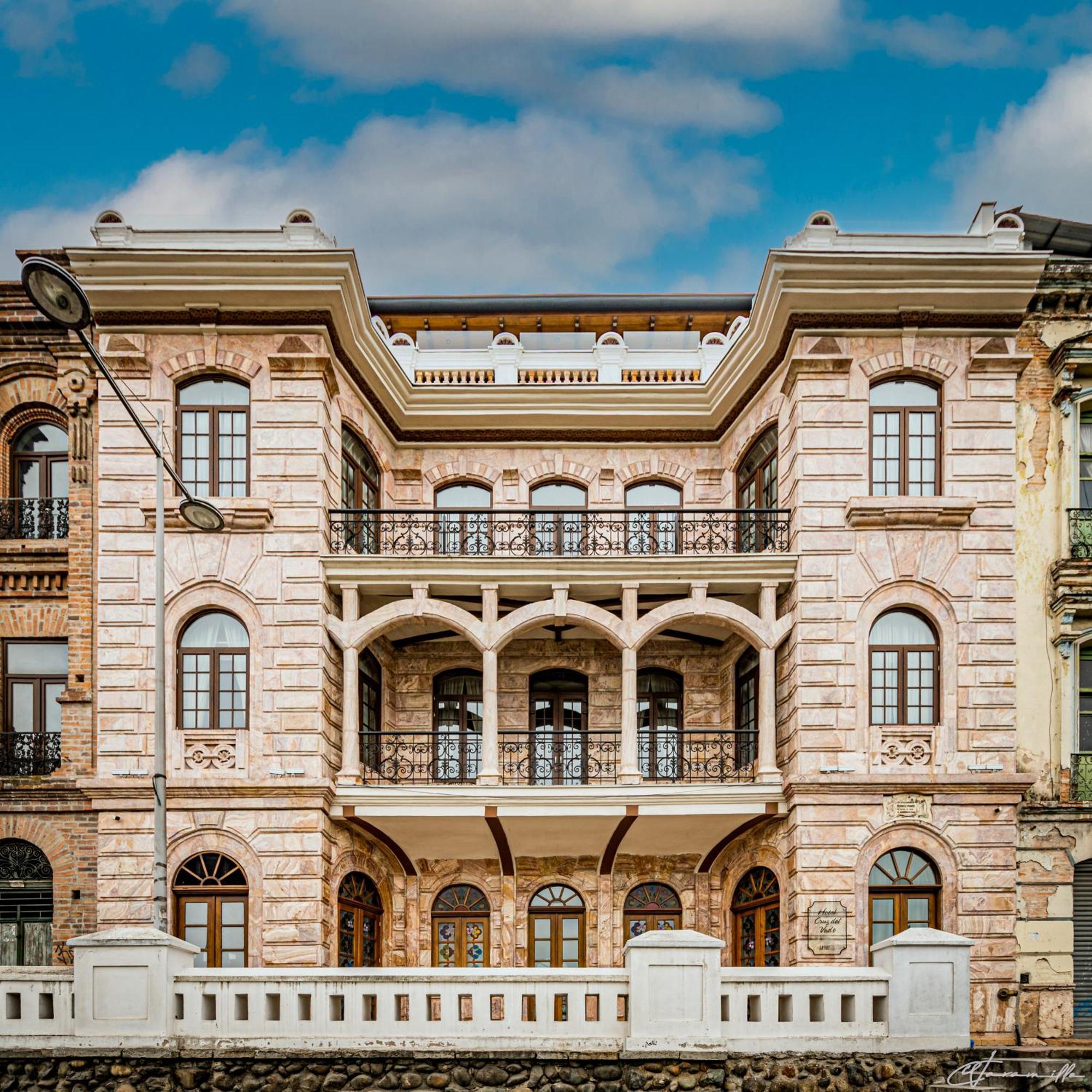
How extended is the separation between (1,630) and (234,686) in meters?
4.52

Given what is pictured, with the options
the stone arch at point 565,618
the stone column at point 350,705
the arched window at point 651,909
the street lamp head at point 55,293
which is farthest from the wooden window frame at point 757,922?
the street lamp head at point 55,293

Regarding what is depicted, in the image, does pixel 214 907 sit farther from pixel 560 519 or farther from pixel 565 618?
pixel 560 519

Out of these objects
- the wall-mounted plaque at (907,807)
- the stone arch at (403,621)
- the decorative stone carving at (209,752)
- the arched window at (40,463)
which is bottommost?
the wall-mounted plaque at (907,807)

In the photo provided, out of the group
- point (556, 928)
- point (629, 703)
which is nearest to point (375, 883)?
point (556, 928)

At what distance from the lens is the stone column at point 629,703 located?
20.3 meters

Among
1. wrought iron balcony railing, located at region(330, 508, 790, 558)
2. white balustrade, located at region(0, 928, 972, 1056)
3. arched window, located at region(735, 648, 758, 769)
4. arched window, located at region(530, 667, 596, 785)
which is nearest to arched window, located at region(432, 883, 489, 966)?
arched window, located at region(530, 667, 596, 785)

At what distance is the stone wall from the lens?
1349 cm

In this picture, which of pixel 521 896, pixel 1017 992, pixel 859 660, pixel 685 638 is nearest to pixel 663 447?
pixel 685 638

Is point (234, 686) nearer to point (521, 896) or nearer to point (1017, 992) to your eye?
point (521, 896)

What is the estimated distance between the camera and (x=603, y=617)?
20922 mm

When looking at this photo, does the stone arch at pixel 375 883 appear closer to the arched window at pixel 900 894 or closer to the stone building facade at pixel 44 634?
the stone building facade at pixel 44 634

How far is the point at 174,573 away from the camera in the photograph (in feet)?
65.4

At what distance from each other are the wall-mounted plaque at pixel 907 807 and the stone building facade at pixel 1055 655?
1.77 meters

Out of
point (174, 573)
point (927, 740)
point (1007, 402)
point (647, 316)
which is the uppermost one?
point (647, 316)
